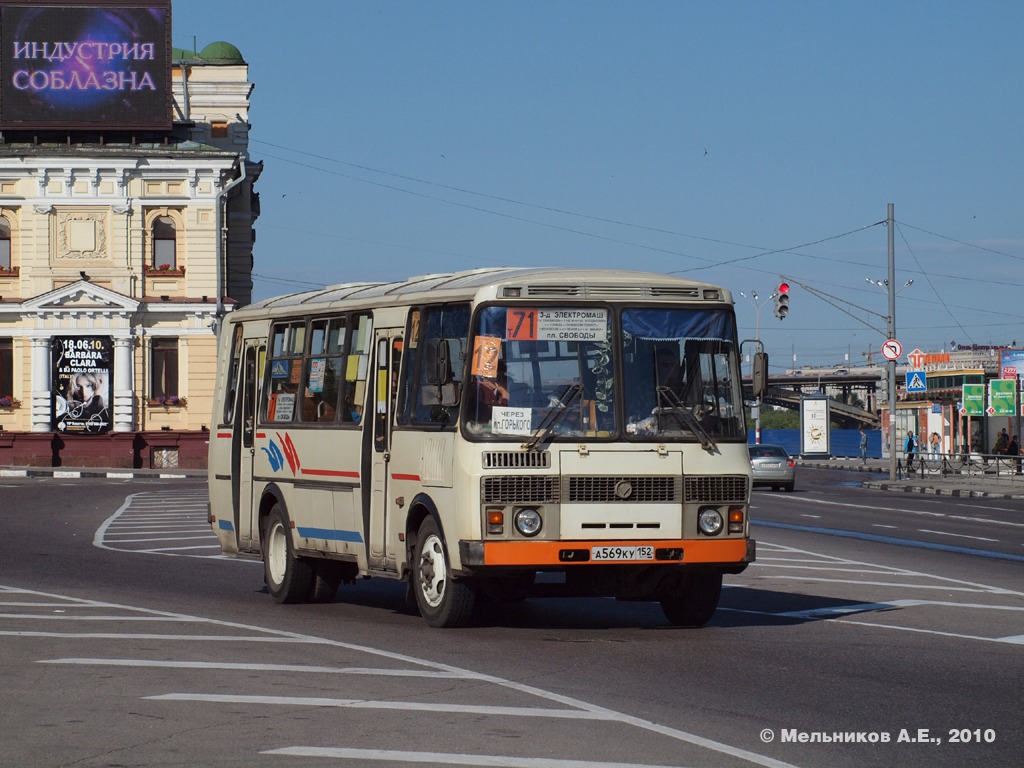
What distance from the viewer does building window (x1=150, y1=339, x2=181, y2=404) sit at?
187 feet

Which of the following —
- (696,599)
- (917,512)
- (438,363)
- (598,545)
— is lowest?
(917,512)

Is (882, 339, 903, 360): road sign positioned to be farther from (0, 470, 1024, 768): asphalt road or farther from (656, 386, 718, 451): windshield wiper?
(656, 386, 718, 451): windshield wiper

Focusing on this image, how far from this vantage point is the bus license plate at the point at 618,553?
1259cm

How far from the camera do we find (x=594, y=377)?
1283 centimetres

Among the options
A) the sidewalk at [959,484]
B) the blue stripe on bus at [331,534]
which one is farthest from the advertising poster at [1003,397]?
the blue stripe on bus at [331,534]

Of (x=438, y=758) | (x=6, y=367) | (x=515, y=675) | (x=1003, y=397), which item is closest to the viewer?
(x=438, y=758)

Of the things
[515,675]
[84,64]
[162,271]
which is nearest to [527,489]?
[515,675]

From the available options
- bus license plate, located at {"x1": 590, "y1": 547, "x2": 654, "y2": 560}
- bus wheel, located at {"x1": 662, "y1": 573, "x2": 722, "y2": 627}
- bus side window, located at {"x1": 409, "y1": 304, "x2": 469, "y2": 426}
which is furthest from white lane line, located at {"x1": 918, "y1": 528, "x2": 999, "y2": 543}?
bus side window, located at {"x1": 409, "y1": 304, "x2": 469, "y2": 426}

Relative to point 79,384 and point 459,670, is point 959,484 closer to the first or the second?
point 79,384

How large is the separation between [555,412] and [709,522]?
4.78 ft

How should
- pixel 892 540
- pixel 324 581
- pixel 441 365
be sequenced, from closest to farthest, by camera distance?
pixel 441 365 < pixel 324 581 < pixel 892 540

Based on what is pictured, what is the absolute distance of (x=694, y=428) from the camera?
1292 centimetres

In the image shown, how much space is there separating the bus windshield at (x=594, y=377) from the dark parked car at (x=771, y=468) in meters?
34.7

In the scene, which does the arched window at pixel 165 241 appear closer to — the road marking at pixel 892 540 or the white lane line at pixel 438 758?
the road marking at pixel 892 540
